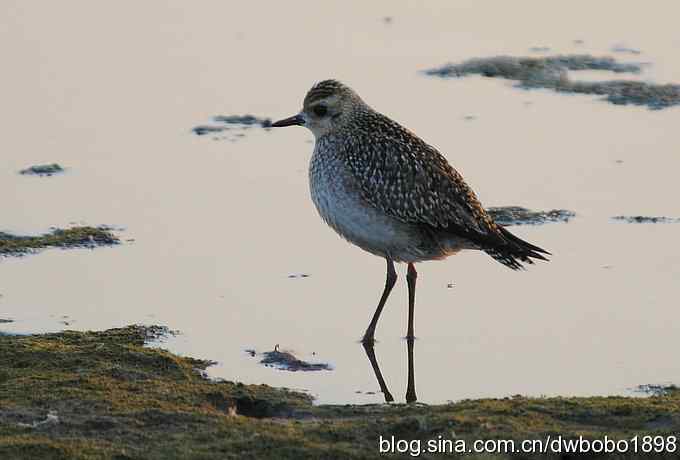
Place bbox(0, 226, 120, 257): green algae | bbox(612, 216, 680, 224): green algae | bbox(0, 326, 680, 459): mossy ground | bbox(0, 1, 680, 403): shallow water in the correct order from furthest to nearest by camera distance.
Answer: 1. bbox(612, 216, 680, 224): green algae
2. bbox(0, 226, 120, 257): green algae
3. bbox(0, 1, 680, 403): shallow water
4. bbox(0, 326, 680, 459): mossy ground

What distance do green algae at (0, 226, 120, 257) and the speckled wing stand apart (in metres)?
2.20

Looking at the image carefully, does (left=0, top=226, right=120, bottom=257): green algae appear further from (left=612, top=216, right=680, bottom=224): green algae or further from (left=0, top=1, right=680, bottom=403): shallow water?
(left=612, top=216, right=680, bottom=224): green algae

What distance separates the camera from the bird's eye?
11281mm

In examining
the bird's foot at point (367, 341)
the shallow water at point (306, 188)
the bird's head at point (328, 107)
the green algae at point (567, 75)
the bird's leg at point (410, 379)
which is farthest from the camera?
the green algae at point (567, 75)

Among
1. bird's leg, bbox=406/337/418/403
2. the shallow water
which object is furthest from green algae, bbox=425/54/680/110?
bird's leg, bbox=406/337/418/403

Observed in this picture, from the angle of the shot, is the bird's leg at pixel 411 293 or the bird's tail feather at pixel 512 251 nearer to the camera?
the bird's tail feather at pixel 512 251

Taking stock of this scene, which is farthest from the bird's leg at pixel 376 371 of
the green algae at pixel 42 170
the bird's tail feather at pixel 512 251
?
the green algae at pixel 42 170

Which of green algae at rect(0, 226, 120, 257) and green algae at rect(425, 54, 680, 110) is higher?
green algae at rect(425, 54, 680, 110)

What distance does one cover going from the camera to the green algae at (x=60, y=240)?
11.9m

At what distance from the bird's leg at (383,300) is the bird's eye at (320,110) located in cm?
109

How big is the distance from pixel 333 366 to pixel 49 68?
22.9ft

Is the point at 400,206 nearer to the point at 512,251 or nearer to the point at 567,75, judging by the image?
the point at 512,251

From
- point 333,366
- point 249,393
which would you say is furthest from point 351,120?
point 249,393

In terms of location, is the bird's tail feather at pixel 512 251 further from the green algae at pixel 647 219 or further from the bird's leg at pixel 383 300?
the green algae at pixel 647 219
